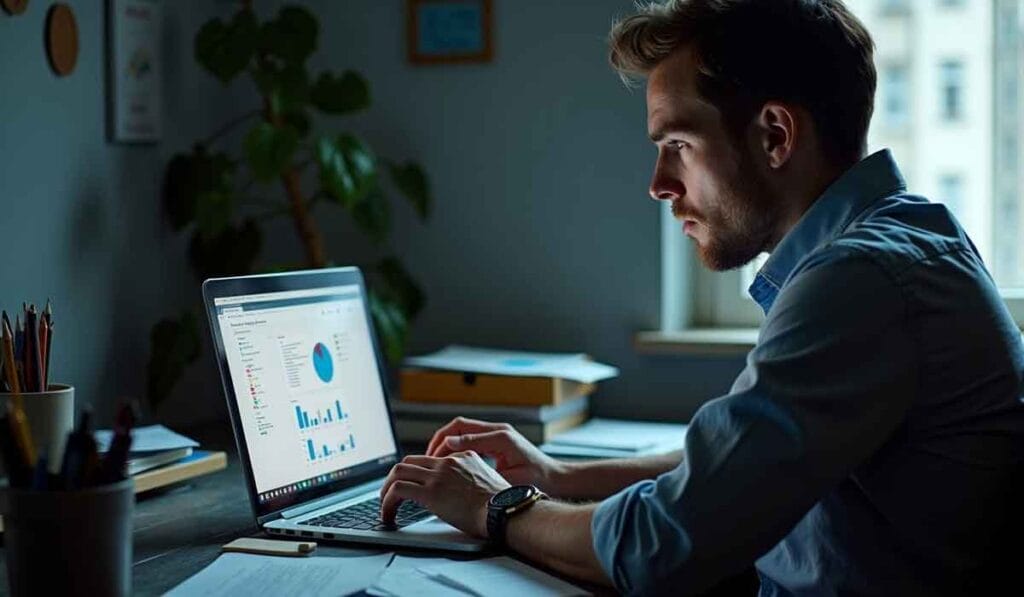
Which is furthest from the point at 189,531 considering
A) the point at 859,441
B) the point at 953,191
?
the point at 953,191

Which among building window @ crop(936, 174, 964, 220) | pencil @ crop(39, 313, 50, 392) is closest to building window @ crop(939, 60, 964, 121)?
building window @ crop(936, 174, 964, 220)

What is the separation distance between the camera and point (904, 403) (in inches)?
47.0

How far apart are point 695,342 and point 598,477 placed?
688 millimetres

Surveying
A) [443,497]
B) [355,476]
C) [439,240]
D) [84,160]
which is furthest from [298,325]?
[439,240]

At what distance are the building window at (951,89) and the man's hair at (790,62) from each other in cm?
105

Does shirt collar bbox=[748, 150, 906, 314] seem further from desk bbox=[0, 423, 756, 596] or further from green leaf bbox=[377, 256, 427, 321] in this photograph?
green leaf bbox=[377, 256, 427, 321]

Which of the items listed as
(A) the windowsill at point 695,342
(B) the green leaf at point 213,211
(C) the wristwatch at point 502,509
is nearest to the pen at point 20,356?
(C) the wristwatch at point 502,509

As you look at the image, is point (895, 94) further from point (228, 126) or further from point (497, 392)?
point (228, 126)

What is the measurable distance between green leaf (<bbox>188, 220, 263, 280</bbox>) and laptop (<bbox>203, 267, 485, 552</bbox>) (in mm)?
665

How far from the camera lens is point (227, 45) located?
2336 mm

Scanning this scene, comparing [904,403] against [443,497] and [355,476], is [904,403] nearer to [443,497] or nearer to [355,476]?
[443,497]

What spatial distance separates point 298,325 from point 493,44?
0.97 m

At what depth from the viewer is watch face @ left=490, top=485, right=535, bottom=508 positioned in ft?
4.66

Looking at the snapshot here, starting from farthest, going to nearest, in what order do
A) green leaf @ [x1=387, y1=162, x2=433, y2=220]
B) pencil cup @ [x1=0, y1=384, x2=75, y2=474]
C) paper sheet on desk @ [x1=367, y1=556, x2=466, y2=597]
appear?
green leaf @ [x1=387, y1=162, x2=433, y2=220] < pencil cup @ [x1=0, y1=384, x2=75, y2=474] < paper sheet on desk @ [x1=367, y1=556, x2=466, y2=597]
